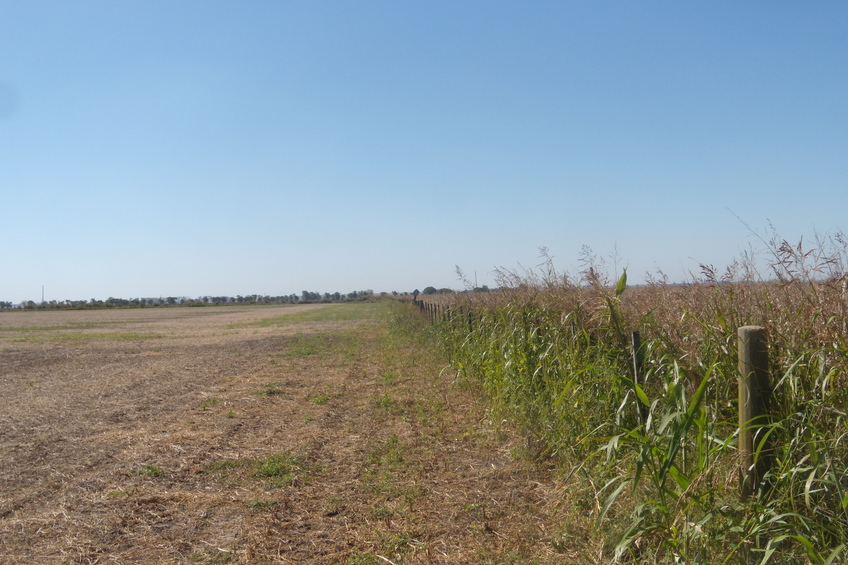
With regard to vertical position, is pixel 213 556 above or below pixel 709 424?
below

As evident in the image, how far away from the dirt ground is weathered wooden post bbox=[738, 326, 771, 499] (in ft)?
4.08

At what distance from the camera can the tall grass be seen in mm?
2922

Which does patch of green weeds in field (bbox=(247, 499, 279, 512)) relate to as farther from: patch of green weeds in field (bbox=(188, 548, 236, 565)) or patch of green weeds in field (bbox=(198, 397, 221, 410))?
patch of green weeds in field (bbox=(198, 397, 221, 410))

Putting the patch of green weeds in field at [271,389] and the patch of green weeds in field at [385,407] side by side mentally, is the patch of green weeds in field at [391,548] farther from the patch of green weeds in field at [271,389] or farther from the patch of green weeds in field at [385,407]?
the patch of green weeds in field at [271,389]

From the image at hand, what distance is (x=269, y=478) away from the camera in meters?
5.93

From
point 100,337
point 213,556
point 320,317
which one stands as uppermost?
point 320,317

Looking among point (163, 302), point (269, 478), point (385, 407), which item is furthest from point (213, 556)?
point (163, 302)

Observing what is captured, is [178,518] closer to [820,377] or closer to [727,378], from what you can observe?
[727,378]

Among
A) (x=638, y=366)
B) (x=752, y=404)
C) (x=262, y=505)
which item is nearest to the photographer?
(x=752, y=404)

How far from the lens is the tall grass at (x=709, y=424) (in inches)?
115

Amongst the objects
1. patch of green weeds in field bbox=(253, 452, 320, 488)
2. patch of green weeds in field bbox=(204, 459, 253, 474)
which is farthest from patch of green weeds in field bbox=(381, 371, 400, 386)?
patch of green weeds in field bbox=(204, 459, 253, 474)

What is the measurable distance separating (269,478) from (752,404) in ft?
14.1

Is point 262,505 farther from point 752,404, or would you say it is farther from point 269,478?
point 752,404

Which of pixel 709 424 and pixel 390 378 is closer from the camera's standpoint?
pixel 709 424
